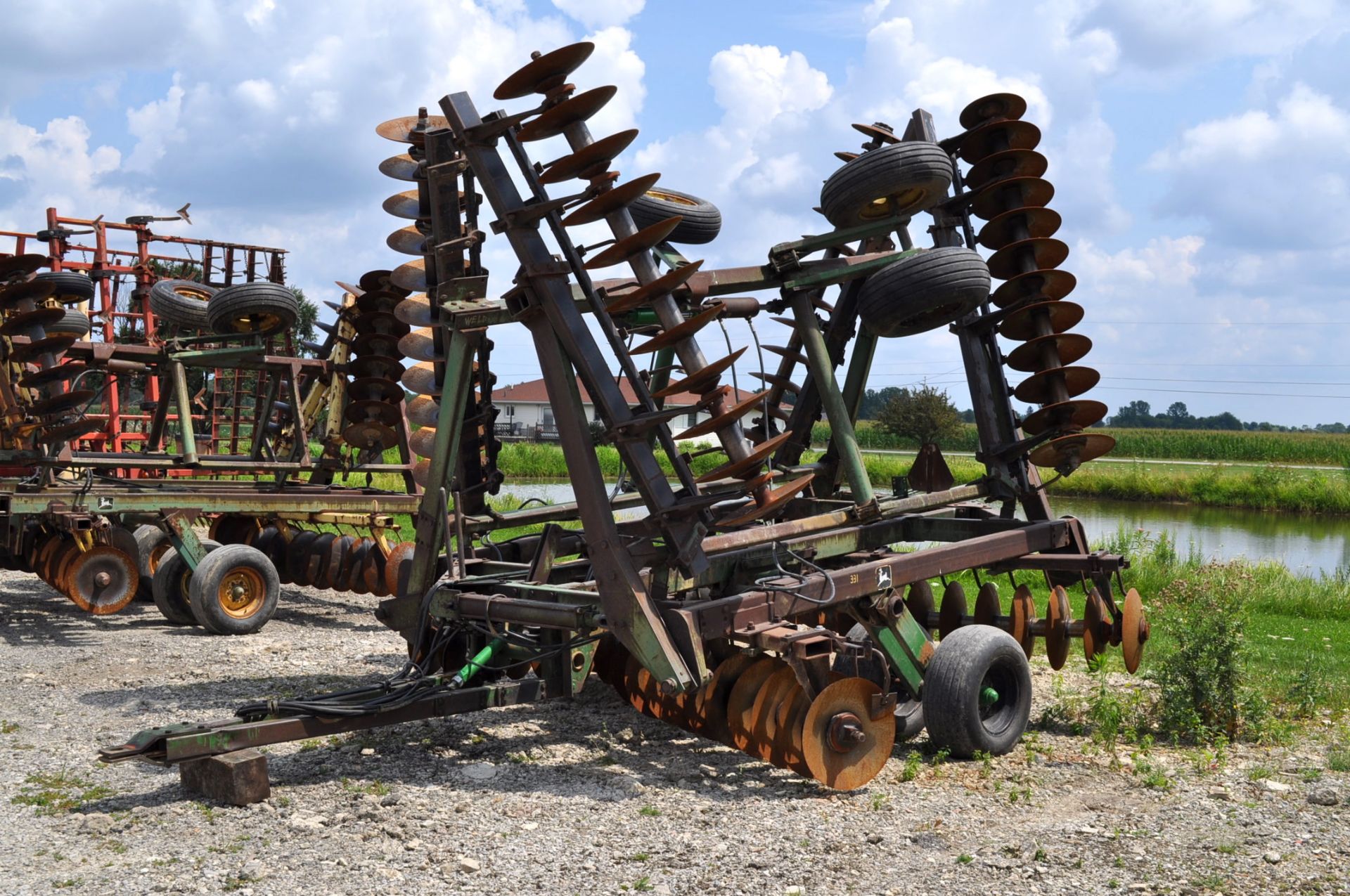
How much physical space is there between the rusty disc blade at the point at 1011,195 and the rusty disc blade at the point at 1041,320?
73 centimetres

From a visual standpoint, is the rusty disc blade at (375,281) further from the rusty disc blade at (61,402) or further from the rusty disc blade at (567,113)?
the rusty disc blade at (567,113)

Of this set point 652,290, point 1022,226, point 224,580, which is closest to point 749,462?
point 652,290

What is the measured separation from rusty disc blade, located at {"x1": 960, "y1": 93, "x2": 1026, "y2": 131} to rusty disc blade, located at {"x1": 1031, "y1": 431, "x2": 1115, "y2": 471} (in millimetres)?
2336

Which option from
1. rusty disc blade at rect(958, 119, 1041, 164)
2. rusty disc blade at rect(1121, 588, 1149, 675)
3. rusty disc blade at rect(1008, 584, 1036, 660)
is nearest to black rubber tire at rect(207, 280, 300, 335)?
rusty disc blade at rect(958, 119, 1041, 164)

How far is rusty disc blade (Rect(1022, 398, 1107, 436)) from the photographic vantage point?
8.80 metres

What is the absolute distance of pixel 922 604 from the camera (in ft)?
31.0

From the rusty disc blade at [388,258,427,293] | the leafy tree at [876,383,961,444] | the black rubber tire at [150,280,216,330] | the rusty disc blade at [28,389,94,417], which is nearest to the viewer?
Result: the rusty disc blade at [388,258,427,293]

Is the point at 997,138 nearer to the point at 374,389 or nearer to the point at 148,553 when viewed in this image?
the point at 374,389

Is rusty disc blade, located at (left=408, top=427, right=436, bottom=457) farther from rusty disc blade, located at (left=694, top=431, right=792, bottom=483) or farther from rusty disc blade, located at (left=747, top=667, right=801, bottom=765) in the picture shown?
rusty disc blade, located at (left=747, top=667, right=801, bottom=765)

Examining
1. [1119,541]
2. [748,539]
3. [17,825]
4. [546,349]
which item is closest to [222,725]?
[17,825]

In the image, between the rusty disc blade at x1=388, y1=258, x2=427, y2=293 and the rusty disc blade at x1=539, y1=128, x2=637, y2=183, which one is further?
the rusty disc blade at x1=388, y1=258, x2=427, y2=293

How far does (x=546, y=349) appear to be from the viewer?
21.4ft

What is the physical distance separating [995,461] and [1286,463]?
46107 mm

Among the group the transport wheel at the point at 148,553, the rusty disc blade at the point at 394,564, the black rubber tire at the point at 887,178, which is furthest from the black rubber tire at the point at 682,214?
the transport wheel at the point at 148,553
